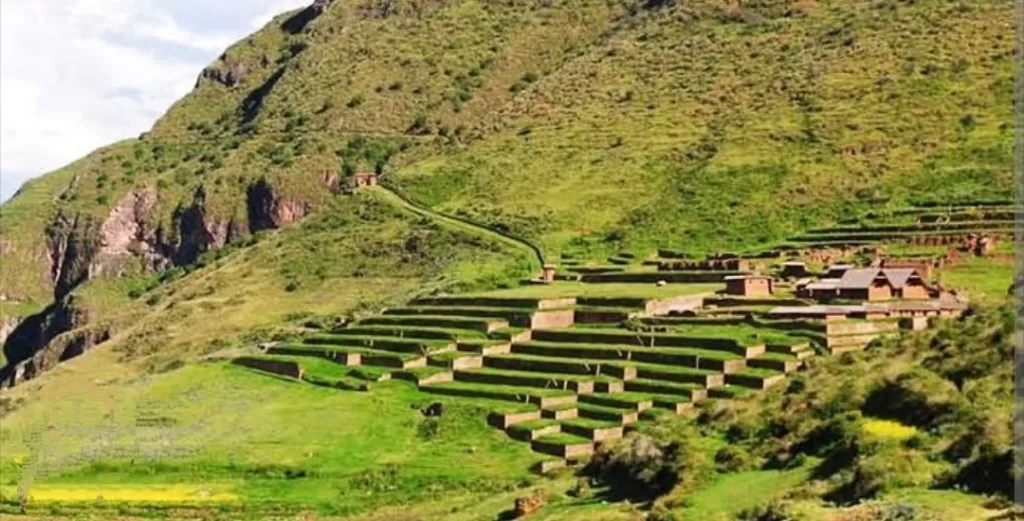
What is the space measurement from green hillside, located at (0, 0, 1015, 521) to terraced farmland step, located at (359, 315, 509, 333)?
19cm

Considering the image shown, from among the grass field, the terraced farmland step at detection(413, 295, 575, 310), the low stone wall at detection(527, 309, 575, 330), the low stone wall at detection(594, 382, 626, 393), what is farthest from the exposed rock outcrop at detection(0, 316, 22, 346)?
the grass field

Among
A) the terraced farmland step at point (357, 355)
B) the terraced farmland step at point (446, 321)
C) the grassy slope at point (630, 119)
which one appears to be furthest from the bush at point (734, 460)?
the grassy slope at point (630, 119)

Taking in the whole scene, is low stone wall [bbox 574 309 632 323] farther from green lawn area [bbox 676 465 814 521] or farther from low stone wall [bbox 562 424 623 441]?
green lawn area [bbox 676 465 814 521]

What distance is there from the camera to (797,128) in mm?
74688

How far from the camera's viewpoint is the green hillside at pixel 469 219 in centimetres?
3966

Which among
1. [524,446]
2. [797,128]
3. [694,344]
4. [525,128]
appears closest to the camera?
[524,446]

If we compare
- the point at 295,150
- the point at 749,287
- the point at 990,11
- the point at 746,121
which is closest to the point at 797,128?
the point at 746,121

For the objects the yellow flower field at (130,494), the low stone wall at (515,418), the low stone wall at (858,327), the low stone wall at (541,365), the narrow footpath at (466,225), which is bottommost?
the yellow flower field at (130,494)

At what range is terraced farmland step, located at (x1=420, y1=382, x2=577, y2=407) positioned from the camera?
42938 millimetres

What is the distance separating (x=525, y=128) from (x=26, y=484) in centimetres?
4971

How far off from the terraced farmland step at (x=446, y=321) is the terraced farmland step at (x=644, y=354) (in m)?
2.24

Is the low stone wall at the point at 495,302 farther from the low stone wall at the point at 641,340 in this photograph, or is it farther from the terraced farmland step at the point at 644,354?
the terraced farmland step at the point at 644,354

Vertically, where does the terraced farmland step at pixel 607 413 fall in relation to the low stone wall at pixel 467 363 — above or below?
below

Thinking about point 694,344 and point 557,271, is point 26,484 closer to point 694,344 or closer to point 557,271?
point 694,344
